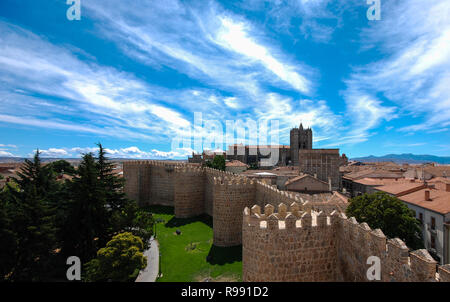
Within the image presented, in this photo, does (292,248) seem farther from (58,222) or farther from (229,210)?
(58,222)

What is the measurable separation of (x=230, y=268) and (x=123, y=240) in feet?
20.7

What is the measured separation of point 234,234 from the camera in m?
15.8

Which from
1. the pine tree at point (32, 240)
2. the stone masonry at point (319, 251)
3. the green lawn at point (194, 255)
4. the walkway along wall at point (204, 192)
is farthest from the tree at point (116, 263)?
the stone masonry at point (319, 251)

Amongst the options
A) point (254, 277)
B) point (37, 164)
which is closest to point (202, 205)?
point (37, 164)

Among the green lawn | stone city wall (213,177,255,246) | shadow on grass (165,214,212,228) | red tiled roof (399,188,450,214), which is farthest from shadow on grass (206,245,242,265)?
red tiled roof (399,188,450,214)

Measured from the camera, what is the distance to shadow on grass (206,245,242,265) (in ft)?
45.9

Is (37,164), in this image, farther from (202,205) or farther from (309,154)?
(309,154)

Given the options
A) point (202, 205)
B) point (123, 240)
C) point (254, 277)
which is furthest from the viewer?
point (202, 205)

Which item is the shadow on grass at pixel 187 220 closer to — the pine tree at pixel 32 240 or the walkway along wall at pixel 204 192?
the walkway along wall at pixel 204 192

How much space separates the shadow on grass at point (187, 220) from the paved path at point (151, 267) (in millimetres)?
3738
